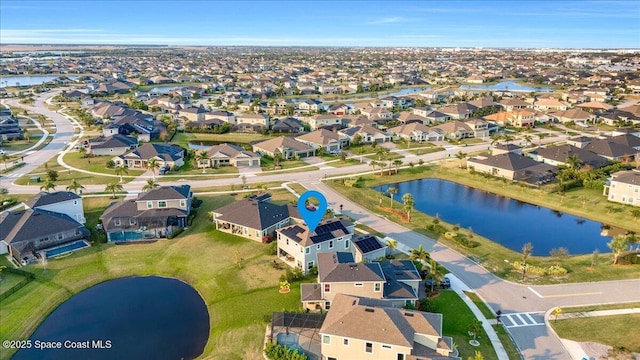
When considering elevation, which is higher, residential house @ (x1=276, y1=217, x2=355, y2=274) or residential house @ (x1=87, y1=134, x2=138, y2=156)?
residential house @ (x1=87, y1=134, x2=138, y2=156)

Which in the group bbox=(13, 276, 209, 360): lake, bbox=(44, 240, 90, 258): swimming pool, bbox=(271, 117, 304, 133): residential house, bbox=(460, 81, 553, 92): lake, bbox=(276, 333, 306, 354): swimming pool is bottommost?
bbox=(13, 276, 209, 360): lake

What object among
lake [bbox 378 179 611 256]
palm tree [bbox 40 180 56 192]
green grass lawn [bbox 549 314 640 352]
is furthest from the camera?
palm tree [bbox 40 180 56 192]

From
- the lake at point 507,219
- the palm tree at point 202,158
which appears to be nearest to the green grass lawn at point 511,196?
the lake at point 507,219

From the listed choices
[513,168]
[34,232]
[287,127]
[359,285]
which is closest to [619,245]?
[359,285]

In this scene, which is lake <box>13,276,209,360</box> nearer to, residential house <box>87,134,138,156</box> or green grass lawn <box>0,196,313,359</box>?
green grass lawn <box>0,196,313,359</box>

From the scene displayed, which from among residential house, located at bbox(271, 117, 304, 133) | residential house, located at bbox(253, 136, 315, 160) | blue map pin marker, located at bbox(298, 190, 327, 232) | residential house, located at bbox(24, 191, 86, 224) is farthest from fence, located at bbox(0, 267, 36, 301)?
residential house, located at bbox(271, 117, 304, 133)

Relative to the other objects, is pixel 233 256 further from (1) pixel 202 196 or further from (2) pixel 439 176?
(2) pixel 439 176

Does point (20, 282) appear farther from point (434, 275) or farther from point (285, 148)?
point (285, 148)
